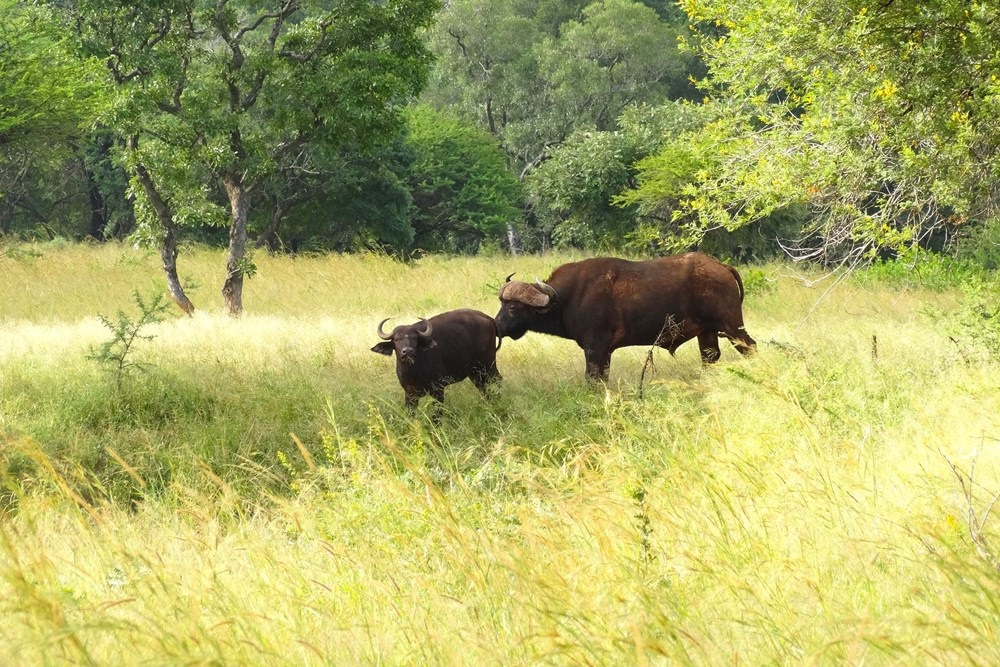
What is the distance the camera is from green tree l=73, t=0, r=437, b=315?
49.5ft

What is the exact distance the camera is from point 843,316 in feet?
53.6

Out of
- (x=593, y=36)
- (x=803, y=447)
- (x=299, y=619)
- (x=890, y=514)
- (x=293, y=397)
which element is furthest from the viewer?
(x=593, y=36)

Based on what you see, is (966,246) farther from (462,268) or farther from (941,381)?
(941,381)

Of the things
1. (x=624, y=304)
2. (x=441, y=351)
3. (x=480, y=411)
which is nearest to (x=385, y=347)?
(x=441, y=351)

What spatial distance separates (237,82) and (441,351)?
7942 mm

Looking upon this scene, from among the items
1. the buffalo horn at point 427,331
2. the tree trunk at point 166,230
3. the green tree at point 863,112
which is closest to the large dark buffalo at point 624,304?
the buffalo horn at point 427,331

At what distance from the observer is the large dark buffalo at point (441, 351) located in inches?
396

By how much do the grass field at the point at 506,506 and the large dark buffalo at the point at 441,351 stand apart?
36 cm

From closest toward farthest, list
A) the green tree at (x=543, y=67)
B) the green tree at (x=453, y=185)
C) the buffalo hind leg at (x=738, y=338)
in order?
the buffalo hind leg at (x=738, y=338) → the green tree at (x=453, y=185) → the green tree at (x=543, y=67)

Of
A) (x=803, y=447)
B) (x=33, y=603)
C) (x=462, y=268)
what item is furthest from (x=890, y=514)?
(x=462, y=268)

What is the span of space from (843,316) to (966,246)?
1530cm

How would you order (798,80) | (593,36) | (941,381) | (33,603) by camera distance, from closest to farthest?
(33,603) < (941,381) < (798,80) < (593,36)

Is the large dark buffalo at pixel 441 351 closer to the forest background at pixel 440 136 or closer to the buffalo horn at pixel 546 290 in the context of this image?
the buffalo horn at pixel 546 290

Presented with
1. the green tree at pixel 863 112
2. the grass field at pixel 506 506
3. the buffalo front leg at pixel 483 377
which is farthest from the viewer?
the buffalo front leg at pixel 483 377
